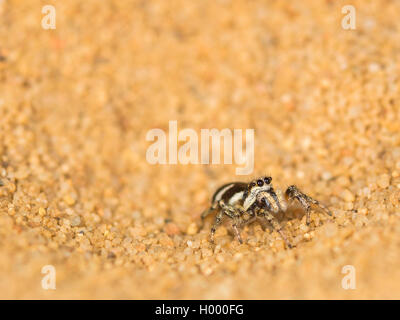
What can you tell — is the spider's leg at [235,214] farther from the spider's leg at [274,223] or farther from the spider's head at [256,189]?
the spider's leg at [274,223]

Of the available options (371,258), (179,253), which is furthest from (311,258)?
(179,253)

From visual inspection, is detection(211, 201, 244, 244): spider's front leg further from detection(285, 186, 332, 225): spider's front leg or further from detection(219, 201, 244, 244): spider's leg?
detection(285, 186, 332, 225): spider's front leg

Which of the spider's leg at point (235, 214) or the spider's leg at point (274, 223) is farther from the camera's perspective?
the spider's leg at point (235, 214)

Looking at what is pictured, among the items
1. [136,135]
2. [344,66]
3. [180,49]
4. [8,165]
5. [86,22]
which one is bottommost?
[8,165]

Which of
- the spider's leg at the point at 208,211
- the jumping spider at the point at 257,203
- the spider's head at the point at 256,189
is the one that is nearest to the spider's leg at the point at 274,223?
the jumping spider at the point at 257,203

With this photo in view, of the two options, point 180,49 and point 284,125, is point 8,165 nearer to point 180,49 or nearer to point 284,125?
point 180,49

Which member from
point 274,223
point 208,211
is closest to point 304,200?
point 274,223
